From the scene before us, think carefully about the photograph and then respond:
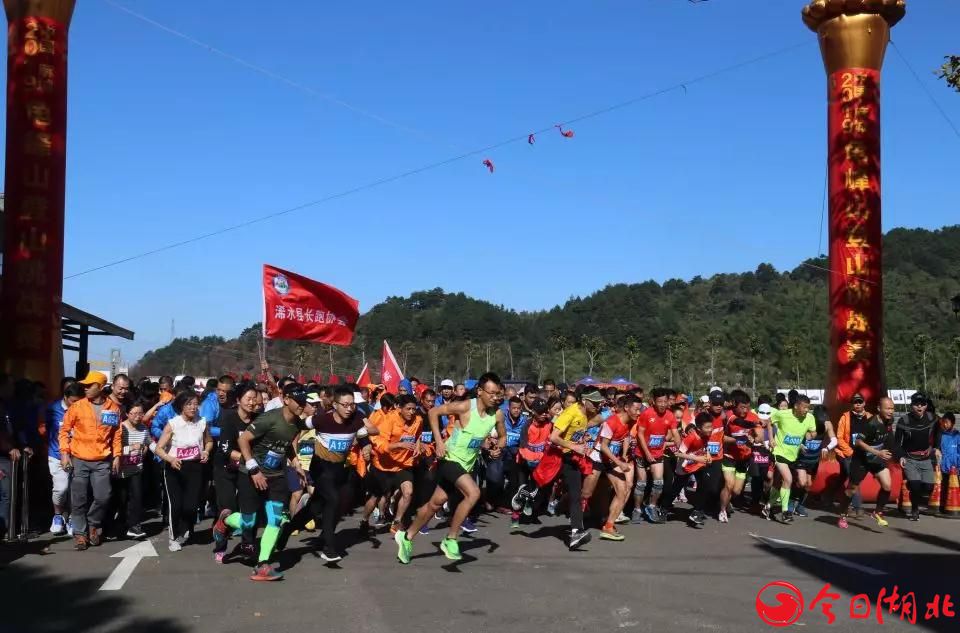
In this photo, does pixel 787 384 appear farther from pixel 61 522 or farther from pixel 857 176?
pixel 61 522

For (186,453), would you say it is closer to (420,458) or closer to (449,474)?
(420,458)

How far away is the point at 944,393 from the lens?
206 ft

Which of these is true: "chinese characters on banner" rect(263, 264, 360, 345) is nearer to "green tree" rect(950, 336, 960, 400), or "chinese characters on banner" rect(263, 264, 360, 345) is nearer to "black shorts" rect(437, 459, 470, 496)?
"black shorts" rect(437, 459, 470, 496)

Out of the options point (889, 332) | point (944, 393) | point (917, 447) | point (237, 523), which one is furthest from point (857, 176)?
point (889, 332)

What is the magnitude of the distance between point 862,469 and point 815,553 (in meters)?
2.92

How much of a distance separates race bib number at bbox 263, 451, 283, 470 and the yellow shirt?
335cm

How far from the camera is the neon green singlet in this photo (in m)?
8.92

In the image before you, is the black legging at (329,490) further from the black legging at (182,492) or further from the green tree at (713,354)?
the green tree at (713,354)

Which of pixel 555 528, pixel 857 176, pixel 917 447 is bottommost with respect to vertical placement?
pixel 555 528

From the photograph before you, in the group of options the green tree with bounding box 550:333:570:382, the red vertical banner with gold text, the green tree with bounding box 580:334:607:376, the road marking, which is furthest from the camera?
the green tree with bounding box 550:333:570:382

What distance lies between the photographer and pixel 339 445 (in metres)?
8.54

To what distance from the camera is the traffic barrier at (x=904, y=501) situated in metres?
13.1

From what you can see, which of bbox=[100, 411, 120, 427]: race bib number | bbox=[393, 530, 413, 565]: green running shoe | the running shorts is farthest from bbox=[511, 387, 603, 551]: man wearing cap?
bbox=[100, 411, 120, 427]: race bib number

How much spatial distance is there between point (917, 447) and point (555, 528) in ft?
17.0
